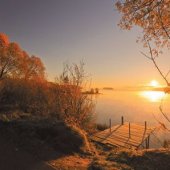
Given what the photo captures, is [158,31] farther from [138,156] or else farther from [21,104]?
[21,104]

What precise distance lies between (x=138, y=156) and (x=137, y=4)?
5.29m

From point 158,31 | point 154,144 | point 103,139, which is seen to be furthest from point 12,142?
point 154,144

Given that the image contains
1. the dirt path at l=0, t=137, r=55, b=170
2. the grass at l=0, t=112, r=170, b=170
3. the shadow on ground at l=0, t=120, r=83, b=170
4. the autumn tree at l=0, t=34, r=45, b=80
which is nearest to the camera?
the dirt path at l=0, t=137, r=55, b=170

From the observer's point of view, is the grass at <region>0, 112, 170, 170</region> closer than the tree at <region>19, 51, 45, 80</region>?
Yes

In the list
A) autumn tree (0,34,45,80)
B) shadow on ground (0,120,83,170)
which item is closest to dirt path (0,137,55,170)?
shadow on ground (0,120,83,170)

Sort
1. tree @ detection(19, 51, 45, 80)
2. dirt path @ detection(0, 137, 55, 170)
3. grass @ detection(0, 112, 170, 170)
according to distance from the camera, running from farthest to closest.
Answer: tree @ detection(19, 51, 45, 80), grass @ detection(0, 112, 170, 170), dirt path @ detection(0, 137, 55, 170)

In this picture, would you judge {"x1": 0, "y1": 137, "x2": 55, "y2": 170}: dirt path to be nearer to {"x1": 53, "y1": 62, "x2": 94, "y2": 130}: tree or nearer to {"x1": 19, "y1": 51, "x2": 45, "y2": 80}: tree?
{"x1": 53, "y1": 62, "x2": 94, "y2": 130}: tree

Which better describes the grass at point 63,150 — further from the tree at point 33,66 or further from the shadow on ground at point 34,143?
the tree at point 33,66

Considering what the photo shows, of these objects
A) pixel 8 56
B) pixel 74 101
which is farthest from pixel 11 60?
pixel 74 101

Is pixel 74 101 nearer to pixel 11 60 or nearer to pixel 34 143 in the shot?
pixel 34 143

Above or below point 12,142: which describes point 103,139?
below

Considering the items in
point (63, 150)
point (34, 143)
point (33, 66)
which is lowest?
point (63, 150)

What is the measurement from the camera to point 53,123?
1038 centimetres

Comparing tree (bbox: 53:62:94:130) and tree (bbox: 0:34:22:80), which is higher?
tree (bbox: 0:34:22:80)
